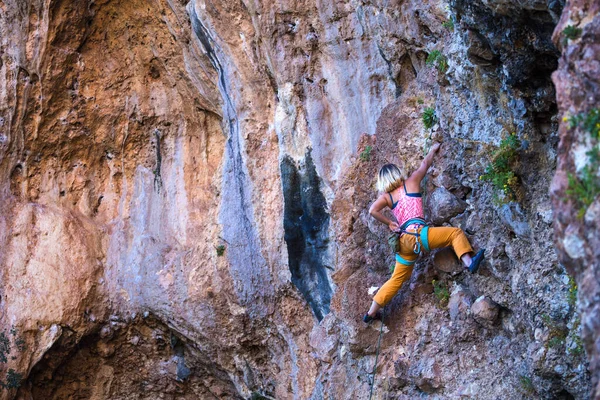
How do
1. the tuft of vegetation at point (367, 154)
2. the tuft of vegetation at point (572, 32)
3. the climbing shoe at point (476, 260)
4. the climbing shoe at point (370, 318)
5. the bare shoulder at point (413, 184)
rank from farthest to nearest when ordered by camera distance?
the tuft of vegetation at point (367, 154), the climbing shoe at point (370, 318), the bare shoulder at point (413, 184), the climbing shoe at point (476, 260), the tuft of vegetation at point (572, 32)

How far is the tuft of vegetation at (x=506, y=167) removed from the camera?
683cm

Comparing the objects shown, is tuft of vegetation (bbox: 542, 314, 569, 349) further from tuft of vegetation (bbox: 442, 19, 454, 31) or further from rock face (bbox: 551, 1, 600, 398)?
tuft of vegetation (bbox: 442, 19, 454, 31)

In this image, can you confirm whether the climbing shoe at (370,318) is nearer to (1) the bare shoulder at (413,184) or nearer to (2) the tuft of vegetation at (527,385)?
(1) the bare shoulder at (413,184)

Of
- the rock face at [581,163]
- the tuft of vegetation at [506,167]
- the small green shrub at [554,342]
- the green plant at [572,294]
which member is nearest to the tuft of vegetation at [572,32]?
the rock face at [581,163]

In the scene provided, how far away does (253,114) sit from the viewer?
34.5 feet

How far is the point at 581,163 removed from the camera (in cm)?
463

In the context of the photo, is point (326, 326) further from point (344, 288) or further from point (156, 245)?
point (156, 245)

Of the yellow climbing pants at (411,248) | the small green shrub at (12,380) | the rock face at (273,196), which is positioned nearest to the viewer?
the rock face at (273,196)

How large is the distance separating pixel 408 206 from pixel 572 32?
2.91m

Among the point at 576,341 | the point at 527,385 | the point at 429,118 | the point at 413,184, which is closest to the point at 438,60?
the point at 429,118

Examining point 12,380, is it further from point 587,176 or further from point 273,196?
point 587,176

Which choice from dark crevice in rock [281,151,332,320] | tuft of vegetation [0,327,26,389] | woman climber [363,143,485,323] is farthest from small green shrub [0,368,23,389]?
woman climber [363,143,485,323]

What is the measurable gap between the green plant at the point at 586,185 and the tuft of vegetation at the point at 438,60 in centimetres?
338

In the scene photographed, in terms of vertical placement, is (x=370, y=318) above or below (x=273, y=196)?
below
